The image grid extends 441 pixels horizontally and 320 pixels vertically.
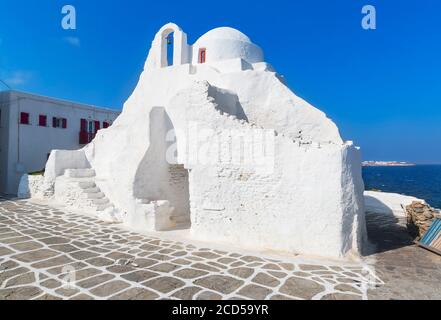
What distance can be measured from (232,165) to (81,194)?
7.67 meters

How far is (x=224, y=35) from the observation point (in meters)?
14.9

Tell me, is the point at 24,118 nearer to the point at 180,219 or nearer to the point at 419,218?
the point at 180,219

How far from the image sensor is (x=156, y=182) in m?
10.3

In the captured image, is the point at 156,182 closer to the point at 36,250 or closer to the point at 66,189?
the point at 36,250

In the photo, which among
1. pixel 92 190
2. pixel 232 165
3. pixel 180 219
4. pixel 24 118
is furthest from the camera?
pixel 24 118

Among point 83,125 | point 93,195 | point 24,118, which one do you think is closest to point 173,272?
point 93,195

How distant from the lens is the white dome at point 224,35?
1490 cm

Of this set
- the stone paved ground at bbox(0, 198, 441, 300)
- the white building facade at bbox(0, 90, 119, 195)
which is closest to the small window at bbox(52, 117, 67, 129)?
the white building facade at bbox(0, 90, 119, 195)

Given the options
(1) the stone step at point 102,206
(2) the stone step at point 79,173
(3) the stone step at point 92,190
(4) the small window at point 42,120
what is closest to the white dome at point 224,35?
(2) the stone step at point 79,173

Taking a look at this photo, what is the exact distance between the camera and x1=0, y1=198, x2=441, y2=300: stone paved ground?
5.04 metres

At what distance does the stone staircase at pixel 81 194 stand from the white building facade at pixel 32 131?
600cm

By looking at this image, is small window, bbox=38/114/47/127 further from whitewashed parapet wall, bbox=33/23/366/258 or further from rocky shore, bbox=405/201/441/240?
rocky shore, bbox=405/201/441/240

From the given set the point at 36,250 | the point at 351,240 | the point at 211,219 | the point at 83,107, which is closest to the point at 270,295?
the point at 351,240

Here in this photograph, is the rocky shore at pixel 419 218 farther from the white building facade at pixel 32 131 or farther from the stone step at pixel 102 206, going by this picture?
the white building facade at pixel 32 131
